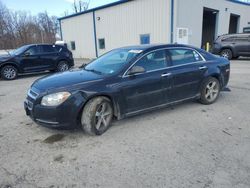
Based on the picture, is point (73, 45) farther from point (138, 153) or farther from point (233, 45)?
point (138, 153)

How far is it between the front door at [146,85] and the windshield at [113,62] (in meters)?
0.23

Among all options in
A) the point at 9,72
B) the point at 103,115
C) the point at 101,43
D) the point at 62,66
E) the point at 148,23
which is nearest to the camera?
the point at 103,115

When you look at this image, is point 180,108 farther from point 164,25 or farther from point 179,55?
point 164,25

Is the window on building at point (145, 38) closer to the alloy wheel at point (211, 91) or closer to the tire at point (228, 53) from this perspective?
the tire at point (228, 53)

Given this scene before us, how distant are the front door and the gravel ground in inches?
16.0

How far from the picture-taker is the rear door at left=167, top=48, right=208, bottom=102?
476cm

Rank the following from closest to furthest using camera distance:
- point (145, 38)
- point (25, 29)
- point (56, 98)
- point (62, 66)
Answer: point (56, 98) → point (62, 66) → point (145, 38) → point (25, 29)

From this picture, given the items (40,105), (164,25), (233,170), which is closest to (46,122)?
(40,105)

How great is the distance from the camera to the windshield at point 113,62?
4.30 m

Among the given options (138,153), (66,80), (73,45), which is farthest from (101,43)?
(138,153)

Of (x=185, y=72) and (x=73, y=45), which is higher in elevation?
(x=73, y=45)

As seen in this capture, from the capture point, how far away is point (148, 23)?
16.5 metres

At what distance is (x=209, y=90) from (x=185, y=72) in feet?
3.29

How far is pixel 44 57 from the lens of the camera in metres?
11.4
